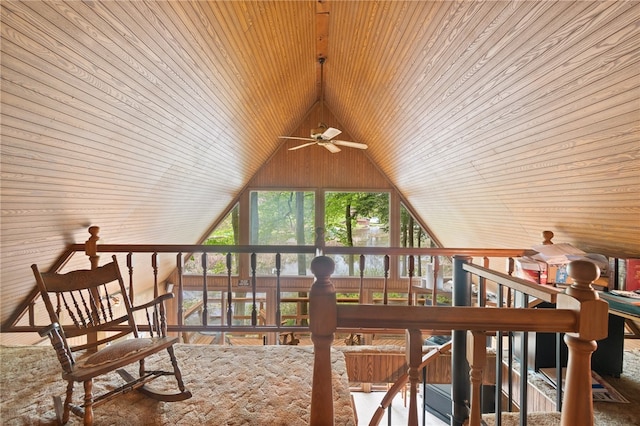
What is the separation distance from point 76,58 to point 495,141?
3.04 meters

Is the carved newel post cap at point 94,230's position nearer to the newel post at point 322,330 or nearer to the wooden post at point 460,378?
the newel post at point 322,330

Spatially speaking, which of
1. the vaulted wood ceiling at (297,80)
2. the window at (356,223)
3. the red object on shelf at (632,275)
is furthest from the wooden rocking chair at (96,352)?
the window at (356,223)

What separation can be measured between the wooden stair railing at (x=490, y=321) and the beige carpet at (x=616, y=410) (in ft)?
3.68

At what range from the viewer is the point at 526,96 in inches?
78.7

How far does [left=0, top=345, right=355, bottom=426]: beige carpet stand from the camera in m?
1.73

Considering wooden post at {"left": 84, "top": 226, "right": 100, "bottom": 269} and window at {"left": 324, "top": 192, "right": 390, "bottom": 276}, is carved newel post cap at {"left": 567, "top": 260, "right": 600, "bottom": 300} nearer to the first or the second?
wooden post at {"left": 84, "top": 226, "right": 100, "bottom": 269}

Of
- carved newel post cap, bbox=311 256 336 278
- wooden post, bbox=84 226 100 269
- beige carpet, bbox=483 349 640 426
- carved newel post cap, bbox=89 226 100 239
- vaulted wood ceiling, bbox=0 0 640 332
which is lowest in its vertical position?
beige carpet, bbox=483 349 640 426

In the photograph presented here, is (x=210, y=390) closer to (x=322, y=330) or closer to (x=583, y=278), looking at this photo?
(x=322, y=330)

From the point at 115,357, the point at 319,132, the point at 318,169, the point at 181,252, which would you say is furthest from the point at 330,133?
the point at 318,169

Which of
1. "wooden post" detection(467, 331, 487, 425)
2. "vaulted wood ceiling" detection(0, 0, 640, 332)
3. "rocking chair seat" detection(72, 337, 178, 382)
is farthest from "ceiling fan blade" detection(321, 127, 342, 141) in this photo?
"wooden post" detection(467, 331, 487, 425)

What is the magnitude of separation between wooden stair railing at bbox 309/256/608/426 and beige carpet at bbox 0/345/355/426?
41.7 inches

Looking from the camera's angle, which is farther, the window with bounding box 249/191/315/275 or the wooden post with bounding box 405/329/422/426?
the window with bounding box 249/191/315/275

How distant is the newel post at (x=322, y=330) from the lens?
2.87ft

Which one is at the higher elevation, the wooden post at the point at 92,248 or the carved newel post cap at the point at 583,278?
the carved newel post cap at the point at 583,278
